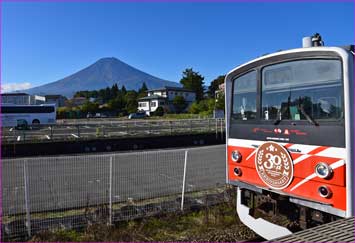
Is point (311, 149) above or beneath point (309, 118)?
beneath

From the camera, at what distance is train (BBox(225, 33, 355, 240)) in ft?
11.5

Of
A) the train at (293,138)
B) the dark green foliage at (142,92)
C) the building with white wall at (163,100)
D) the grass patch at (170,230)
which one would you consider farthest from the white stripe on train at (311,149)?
the dark green foliage at (142,92)

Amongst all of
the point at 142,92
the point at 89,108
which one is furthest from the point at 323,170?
the point at 142,92

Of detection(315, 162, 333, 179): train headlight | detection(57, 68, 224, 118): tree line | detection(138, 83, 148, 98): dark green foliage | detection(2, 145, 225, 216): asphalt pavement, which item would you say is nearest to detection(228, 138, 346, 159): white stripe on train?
Result: detection(315, 162, 333, 179): train headlight

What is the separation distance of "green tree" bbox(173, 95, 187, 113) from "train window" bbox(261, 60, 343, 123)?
7072cm

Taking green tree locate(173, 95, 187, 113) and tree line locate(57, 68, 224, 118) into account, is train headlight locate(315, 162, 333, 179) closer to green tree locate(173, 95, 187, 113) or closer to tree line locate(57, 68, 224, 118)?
tree line locate(57, 68, 224, 118)

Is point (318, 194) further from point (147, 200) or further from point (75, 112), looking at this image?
point (75, 112)

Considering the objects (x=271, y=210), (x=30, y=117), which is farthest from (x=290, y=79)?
(x=30, y=117)

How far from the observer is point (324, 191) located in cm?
361

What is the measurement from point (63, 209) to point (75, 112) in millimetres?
66723

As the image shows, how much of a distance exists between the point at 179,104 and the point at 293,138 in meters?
72.0

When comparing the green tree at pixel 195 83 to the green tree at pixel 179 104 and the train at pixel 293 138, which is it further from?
the train at pixel 293 138

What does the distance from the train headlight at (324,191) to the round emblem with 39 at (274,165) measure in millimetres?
444

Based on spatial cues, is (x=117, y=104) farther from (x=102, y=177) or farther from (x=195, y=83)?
(x=102, y=177)
